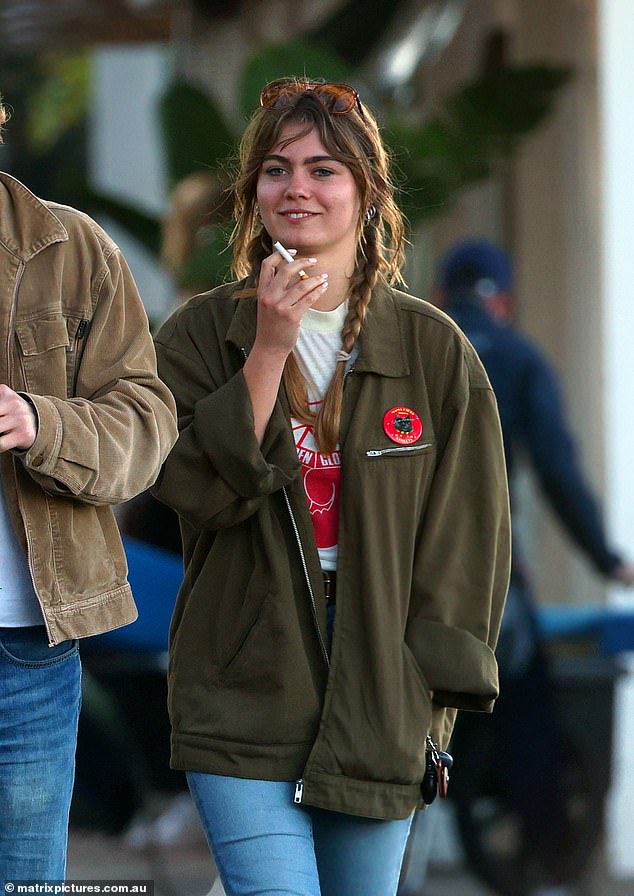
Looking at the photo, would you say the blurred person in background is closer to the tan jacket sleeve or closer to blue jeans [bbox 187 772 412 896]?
blue jeans [bbox 187 772 412 896]

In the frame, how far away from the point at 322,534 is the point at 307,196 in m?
0.58

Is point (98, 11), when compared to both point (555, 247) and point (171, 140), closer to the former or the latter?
point (171, 140)

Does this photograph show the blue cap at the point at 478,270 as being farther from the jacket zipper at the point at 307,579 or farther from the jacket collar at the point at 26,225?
the jacket collar at the point at 26,225

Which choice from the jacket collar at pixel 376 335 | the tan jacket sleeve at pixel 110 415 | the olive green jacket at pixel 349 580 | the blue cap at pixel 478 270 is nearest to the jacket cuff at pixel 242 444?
the olive green jacket at pixel 349 580

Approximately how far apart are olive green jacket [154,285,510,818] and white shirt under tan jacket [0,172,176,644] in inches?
11.0

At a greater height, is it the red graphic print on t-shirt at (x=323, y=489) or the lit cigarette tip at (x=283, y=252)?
the lit cigarette tip at (x=283, y=252)

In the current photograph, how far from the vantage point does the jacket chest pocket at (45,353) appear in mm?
2410

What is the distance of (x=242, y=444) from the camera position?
273cm

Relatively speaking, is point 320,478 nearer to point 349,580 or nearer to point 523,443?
point 349,580

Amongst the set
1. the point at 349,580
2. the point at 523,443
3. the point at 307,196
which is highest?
the point at 307,196

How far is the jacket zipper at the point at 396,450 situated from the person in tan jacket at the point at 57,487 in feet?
1.33

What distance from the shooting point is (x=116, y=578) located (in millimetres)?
2477

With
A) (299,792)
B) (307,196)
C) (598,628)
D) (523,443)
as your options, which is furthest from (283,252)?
(598,628)

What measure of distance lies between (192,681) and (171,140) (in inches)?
188
